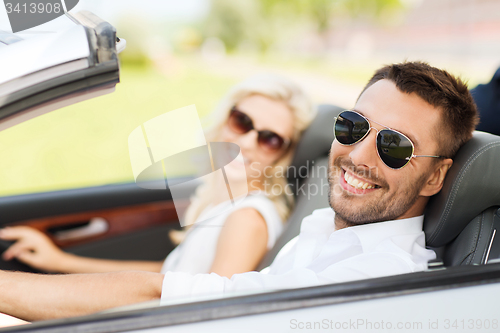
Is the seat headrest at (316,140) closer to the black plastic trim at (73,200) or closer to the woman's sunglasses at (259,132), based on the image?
the woman's sunglasses at (259,132)

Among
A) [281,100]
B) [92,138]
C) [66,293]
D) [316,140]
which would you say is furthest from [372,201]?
[92,138]

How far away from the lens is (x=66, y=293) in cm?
125

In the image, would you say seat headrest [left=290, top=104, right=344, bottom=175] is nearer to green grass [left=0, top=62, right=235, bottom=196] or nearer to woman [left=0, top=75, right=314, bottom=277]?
woman [left=0, top=75, right=314, bottom=277]

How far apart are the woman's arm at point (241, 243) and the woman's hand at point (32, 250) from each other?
45.6 inches

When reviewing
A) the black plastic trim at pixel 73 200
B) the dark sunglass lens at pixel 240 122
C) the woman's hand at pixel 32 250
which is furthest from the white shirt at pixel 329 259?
the woman's hand at pixel 32 250

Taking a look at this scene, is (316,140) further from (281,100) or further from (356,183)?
(356,183)

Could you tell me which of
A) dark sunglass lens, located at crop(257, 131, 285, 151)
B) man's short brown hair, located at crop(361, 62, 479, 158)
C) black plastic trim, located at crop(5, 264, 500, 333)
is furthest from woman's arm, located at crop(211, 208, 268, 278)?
man's short brown hair, located at crop(361, 62, 479, 158)

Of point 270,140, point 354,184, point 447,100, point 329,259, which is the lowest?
point 329,259

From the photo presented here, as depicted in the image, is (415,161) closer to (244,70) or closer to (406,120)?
(406,120)

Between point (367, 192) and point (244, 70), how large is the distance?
18.1m

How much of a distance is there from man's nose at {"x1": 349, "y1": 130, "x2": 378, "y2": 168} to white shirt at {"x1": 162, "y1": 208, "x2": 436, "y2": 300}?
247 mm

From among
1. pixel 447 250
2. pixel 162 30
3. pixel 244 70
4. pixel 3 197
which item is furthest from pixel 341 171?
pixel 162 30

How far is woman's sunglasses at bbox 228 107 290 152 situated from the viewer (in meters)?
2.30

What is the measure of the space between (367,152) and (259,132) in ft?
2.75
